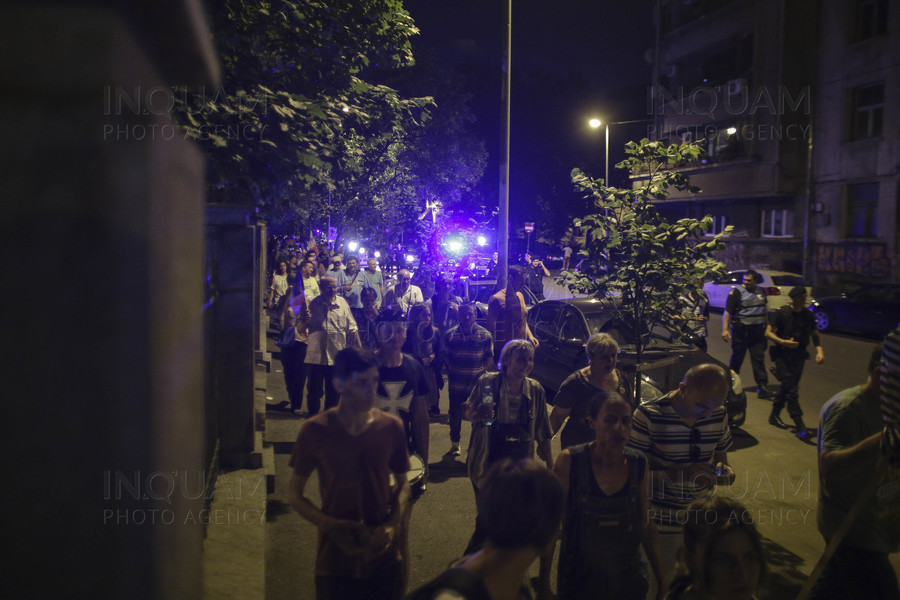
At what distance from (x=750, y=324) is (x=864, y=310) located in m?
9.42

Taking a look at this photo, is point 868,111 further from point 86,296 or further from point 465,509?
point 86,296

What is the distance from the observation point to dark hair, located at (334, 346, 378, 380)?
324 cm

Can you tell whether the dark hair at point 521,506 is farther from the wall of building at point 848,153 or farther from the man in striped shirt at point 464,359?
the wall of building at point 848,153

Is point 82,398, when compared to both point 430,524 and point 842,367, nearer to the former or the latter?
point 430,524

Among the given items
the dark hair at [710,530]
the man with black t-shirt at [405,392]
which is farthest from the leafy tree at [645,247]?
the dark hair at [710,530]

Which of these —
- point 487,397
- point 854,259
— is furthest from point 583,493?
point 854,259

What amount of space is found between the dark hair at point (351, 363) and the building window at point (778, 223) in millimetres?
28341

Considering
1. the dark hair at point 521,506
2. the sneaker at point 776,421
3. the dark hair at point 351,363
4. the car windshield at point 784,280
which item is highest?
the dark hair at point 351,363

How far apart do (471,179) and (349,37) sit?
27.1 metres

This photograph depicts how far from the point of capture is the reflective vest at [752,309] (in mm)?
9773

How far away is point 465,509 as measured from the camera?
5.93 m

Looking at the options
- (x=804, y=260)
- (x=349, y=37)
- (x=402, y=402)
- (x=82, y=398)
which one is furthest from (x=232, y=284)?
(x=804, y=260)

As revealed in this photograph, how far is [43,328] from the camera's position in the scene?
1515mm

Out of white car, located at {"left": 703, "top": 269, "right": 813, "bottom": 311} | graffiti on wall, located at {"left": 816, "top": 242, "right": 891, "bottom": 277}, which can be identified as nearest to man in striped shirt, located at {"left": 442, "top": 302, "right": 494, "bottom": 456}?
white car, located at {"left": 703, "top": 269, "right": 813, "bottom": 311}
